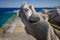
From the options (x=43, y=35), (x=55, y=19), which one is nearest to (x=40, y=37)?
(x=43, y=35)

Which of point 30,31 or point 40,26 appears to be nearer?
point 40,26

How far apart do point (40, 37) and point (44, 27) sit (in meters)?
0.09

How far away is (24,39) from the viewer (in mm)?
1130

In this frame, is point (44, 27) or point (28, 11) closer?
point (44, 27)

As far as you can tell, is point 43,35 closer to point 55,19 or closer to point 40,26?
point 40,26

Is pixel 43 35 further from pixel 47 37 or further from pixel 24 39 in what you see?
pixel 24 39

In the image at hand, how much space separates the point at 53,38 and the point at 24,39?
24cm

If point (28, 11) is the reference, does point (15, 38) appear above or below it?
below

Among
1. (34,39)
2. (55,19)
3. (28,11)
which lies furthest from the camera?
(28,11)

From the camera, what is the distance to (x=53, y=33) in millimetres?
1214

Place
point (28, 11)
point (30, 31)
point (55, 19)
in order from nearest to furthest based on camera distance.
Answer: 1. point (30, 31)
2. point (55, 19)
3. point (28, 11)

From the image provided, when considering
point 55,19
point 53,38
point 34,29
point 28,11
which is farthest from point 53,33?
point 28,11

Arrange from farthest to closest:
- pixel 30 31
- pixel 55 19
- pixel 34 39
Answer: pixel 55 19 < pixel 30 31 < pixel 34 39

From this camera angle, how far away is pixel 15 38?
115 centimetres
